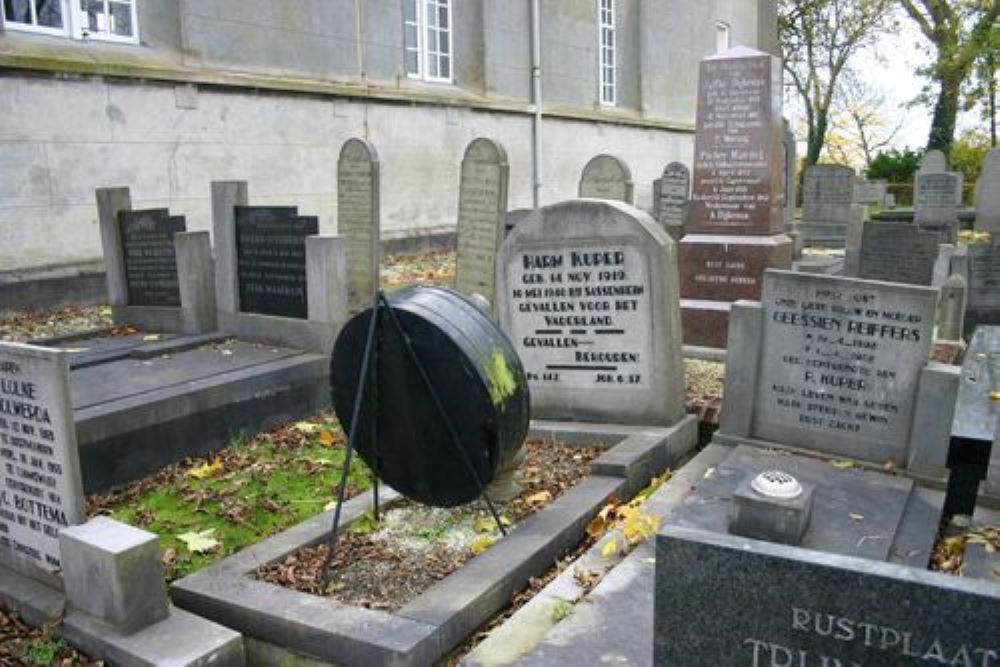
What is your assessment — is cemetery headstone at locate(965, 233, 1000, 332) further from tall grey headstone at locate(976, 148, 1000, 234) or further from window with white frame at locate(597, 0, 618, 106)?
window with white frame at locate(597, 0, 618, 106)

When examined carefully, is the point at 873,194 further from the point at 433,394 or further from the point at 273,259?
the point at 433,394

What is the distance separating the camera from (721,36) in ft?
99.7

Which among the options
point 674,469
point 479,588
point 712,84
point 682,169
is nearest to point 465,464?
point 479,588

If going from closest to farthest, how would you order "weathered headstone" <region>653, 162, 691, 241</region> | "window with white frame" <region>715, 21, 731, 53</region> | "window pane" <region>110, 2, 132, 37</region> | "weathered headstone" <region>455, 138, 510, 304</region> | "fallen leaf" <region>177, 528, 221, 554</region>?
"fallen leaf" <region>177, 528, 221, 554</region> → "weathered headstone" <region>455, 138, 510, 304</region> → "window pane" <region>110, 2, 132, 37</region> → "weathered headstone" <region>653, 162, 691, 241</region> → "window with white frame" <region>715, 21, 731, 53</region>

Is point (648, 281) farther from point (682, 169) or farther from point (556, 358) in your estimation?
point (682, 169)

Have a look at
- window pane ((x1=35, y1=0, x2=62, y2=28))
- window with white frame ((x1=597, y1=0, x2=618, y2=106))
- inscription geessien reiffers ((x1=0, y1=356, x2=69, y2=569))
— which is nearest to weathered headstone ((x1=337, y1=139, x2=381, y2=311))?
window pane ((x1=35, y1=0, x2=62, y2=28))

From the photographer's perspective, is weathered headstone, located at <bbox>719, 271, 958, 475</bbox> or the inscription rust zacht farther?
the inscription rust zacht

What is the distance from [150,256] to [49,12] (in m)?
5.15

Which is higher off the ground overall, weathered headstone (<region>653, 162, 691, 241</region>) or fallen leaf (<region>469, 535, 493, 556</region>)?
weathered headstone (<region>653, 162, 691, 241</region>)

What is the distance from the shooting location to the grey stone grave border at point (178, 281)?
26.5 ft

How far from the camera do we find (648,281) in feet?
18.6

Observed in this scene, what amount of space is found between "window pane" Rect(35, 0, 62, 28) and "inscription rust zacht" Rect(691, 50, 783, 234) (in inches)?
351

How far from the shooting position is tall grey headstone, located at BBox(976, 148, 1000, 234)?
62.9 feet

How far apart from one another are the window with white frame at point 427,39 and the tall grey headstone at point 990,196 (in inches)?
504
